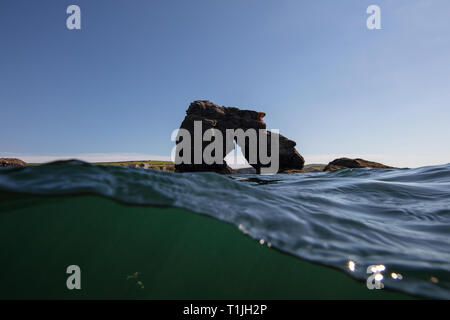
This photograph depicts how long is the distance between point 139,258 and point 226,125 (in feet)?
125

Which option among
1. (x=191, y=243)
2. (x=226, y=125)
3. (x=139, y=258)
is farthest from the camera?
(x=226, y=125)

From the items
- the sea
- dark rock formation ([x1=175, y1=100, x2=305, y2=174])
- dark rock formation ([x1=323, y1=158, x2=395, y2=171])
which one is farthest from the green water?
dark rock formation ([x1=175, y1=100, x2=305, y2=174])

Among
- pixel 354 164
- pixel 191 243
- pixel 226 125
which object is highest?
pixel 226 125

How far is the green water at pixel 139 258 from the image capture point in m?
2.00

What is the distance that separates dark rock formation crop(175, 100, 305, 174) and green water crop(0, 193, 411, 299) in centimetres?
3251

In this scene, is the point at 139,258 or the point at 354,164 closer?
the point at 139,258

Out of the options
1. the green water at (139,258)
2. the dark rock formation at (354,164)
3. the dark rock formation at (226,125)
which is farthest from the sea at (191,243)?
the dark rock formation at (226,125)

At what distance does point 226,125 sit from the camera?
129 feet

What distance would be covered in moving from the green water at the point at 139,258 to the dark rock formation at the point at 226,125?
3251 cm

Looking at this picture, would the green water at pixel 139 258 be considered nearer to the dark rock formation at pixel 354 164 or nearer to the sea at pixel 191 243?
the sea at pixel 191 243

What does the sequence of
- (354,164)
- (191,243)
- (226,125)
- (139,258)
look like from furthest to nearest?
(226,125)
(354,164)
(191,243)
(139,258)

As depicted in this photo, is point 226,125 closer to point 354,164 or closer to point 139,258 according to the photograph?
point 354,164

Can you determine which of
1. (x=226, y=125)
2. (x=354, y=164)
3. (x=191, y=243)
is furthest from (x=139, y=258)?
(x=226, y=125)
